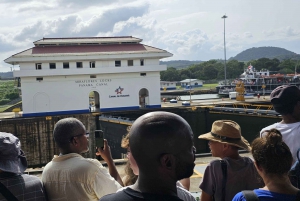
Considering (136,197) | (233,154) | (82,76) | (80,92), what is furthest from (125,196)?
(82,76)

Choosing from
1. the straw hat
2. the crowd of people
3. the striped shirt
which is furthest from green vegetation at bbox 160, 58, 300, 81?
the striped shirt

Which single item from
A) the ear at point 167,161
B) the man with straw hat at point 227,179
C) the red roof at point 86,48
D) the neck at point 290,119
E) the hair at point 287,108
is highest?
the red roof at point 86,48

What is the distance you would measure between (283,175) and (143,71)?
2476cm

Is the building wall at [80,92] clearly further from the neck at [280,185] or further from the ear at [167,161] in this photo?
the ear at [167,161]

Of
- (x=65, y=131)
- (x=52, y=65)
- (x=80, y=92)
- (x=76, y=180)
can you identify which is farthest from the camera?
(x=80, y=92)

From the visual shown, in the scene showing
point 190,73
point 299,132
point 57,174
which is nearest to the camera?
point 57,174

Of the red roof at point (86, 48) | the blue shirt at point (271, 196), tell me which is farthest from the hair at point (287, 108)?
the red roof at point (86, 48)

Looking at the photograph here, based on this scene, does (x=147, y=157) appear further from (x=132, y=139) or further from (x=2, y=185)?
(x=2, y=185)

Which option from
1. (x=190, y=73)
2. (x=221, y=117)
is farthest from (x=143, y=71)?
(x=190, y=73)

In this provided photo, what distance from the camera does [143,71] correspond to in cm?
2688

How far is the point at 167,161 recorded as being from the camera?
5.72 ft

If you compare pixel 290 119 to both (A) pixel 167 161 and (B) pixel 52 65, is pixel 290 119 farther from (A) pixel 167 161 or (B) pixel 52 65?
(B) pixel 52 65

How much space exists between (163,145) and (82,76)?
24931 mm

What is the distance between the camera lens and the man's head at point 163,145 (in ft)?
5.66
